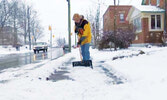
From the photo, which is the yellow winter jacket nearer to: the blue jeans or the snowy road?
the blue jeans

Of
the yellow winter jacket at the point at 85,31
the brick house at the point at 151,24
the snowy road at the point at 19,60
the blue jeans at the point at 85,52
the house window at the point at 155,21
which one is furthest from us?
the house window at the point at 155,21

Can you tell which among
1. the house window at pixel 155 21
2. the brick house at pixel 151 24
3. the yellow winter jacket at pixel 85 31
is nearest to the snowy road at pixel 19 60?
the yellow winter jacket at pixel 85 31

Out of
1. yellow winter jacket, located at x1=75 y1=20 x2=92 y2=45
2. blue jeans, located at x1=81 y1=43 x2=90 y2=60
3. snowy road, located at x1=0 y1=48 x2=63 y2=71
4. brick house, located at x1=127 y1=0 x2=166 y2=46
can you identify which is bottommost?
snowy road, located at x1=0 y1=48 x2=63 y2=71

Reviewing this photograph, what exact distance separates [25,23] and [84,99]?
2163 inches

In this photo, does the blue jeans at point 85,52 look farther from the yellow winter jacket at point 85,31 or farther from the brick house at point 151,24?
the brick house at point 151,24

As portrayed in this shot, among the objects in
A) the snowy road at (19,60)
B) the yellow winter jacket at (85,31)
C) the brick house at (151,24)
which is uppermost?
the brick house at (151,24)

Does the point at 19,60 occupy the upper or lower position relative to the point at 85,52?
lower

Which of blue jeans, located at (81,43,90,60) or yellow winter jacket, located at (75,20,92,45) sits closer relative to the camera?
yellow winter jacket, located at (75,20,92,45)

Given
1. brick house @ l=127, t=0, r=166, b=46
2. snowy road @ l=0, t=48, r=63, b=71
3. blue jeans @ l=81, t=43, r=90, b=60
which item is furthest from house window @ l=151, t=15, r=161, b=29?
blue jeans @ l=81, t=43, r=90, b=60

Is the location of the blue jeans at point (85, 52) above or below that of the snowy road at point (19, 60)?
above

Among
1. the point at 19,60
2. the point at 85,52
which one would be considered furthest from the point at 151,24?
the point at 85,52

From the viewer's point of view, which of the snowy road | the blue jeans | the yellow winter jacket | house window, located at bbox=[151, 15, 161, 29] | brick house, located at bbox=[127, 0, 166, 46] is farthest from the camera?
house window, located at bbox=[151, 15, 161, 29]

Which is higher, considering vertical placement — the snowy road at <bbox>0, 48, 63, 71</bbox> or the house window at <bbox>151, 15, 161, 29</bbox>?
the house window at <bbox>151, 15, 161, 29</bbox>

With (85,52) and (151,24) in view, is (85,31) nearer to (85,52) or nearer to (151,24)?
(85,52)
